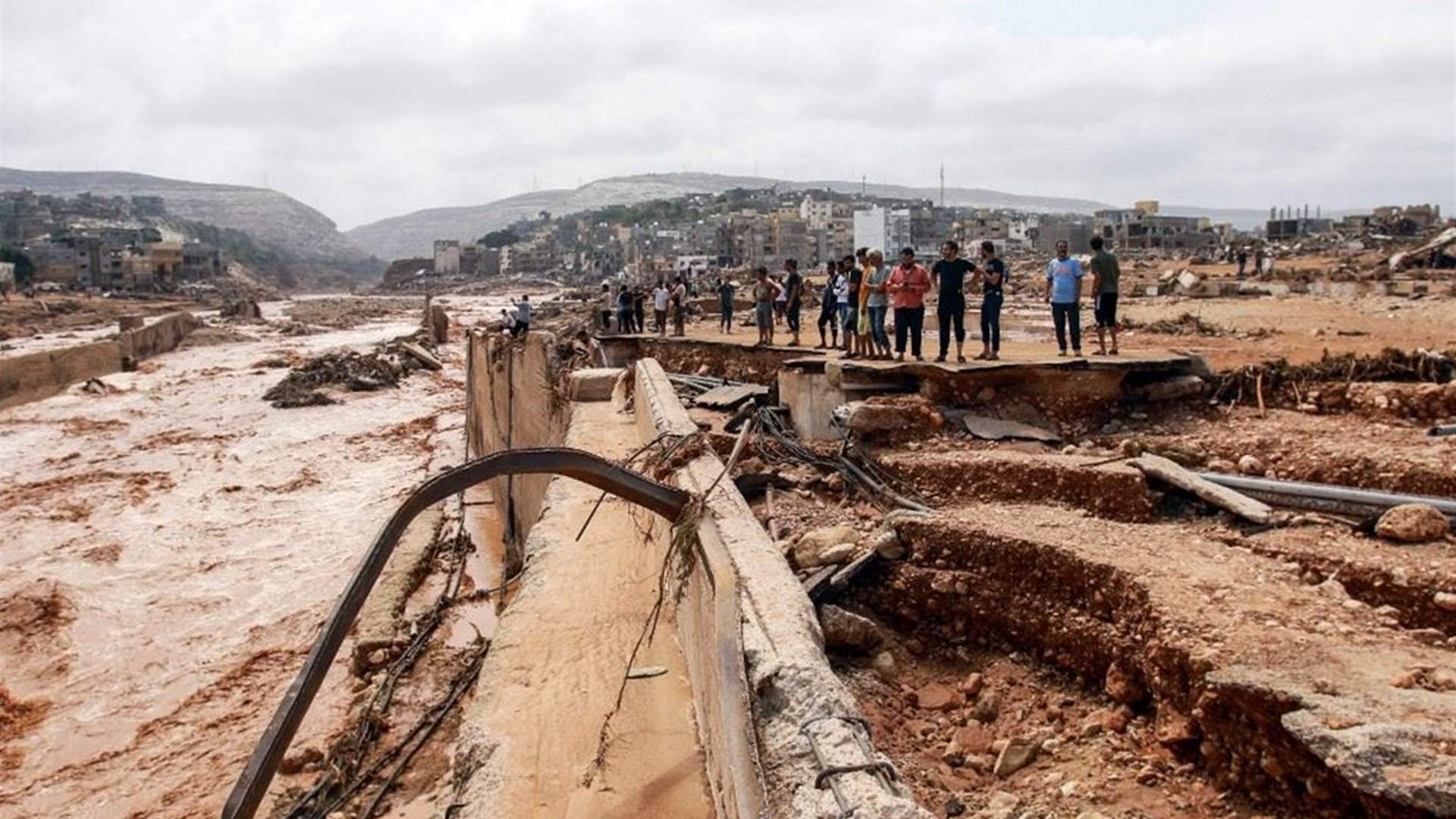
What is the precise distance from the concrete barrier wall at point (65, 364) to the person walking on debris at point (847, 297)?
23.5m

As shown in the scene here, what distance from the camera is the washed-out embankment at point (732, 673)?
9.82 ft

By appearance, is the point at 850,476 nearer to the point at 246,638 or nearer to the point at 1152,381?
the point at 1152,381

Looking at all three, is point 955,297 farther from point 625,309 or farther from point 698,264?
point 698,264

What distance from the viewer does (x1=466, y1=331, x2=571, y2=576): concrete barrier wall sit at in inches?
475

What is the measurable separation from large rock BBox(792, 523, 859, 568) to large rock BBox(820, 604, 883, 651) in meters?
0.66

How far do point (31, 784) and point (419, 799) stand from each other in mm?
4131

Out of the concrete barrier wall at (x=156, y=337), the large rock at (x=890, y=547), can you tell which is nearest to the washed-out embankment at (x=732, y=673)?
the large rock at (x=890, y=547)

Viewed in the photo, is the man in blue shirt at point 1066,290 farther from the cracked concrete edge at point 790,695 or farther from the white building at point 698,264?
the white building at point 698,264

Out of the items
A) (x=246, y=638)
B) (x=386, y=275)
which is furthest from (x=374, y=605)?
(x=386, y=275)

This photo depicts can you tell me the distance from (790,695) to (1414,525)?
4.19 metres

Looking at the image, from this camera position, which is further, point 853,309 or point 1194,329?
point 1194,329

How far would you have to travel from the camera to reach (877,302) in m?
10.2

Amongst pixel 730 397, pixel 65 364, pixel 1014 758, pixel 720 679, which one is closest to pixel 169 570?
pixel 730 397

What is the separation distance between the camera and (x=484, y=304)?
7544cm
